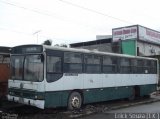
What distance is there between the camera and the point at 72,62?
14.3 m

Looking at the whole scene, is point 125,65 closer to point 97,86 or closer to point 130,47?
point 97,86

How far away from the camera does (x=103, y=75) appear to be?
1633 cm

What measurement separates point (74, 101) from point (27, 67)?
2.70 m

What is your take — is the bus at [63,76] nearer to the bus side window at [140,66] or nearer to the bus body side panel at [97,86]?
the bus body side panel at [97,86]

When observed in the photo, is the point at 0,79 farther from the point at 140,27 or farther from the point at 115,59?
the point at 140,27

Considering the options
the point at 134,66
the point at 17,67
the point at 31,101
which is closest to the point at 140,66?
the point at 134,66

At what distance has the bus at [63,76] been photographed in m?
12.7

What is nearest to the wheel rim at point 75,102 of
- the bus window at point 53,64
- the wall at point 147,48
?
the bus window at point 53,64

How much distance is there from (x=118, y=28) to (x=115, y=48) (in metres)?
2.37

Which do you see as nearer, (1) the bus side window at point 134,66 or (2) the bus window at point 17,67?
(2) the bus window at point 17,67

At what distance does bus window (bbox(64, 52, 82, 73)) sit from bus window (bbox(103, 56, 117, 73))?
2123 mm

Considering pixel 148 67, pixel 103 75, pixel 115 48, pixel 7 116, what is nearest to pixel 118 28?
pixel 115 48

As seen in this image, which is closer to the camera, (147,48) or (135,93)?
(135,93)

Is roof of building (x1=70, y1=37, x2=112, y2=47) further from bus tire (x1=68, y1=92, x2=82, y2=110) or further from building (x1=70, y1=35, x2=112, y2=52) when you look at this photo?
bus tire (x1=68, y1=92, x2=82, y2=110)
